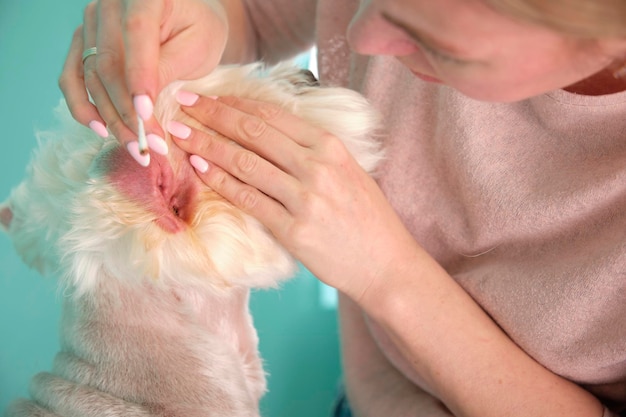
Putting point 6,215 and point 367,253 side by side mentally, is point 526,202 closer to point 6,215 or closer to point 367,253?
point 367,253

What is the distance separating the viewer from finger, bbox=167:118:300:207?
0.60m

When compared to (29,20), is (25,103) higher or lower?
lower

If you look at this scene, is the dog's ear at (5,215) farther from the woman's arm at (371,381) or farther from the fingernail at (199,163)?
the woman's arm at (371,381)

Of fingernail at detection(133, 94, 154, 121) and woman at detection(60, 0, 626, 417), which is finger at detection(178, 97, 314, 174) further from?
fingernail at detection(133, 94, 154, 121)

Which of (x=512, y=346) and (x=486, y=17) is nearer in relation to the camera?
(x=486, y=17)

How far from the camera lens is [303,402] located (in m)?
1.55

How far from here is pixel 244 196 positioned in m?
0.60

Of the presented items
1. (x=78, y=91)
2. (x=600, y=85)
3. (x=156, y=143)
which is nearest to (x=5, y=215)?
(x=78, y=91)

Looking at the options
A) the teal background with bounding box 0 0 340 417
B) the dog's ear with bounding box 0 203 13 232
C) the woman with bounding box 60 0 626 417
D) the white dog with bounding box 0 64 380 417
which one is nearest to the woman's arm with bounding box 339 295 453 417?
the woman with bounding box 60 0 626 417

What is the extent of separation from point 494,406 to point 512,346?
0.08m

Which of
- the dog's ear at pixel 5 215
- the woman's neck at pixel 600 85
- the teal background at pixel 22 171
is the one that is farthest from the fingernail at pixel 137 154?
the teal background at pixel 22 171

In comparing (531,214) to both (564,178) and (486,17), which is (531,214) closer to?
(564,178)

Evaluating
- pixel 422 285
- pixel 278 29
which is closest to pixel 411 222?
pixel 422 285

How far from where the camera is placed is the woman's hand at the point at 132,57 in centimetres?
52
